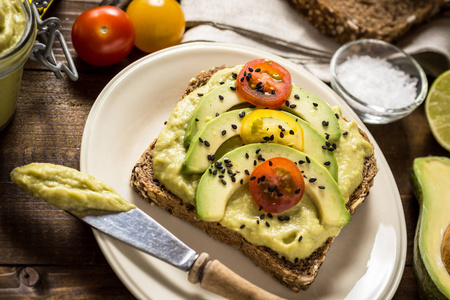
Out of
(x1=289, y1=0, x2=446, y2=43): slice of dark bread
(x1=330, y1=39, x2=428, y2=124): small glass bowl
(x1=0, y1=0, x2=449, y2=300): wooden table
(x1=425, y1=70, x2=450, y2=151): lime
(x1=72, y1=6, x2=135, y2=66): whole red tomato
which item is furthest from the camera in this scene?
(x1=289, y1=0, x2=446, y2=43): slice of dark bread

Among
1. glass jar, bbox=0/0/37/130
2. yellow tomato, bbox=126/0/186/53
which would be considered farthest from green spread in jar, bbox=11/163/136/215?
yellow tomato, bbox=126/0/186/53

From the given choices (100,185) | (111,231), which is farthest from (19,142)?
(111,231)

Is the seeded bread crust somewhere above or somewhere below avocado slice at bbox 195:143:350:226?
below

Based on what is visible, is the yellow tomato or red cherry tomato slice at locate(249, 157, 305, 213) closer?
red cherry tomato slice at locate(249, 157, 305, 213)

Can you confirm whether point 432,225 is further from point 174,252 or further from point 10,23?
point 10,23

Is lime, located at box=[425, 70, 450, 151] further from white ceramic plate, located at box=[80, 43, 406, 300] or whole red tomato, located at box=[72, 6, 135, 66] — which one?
whole red tomato, located at box=[72, 6, 135, 66]

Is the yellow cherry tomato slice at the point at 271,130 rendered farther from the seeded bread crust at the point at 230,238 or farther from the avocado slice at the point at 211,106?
the seeded bread crust at the point at 230,238

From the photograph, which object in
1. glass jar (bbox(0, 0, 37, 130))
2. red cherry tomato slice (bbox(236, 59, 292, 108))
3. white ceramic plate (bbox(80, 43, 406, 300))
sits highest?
glass jar (bbox(0, 0, 37, 130))

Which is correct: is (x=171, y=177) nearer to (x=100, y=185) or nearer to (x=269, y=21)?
(x=100, y=185)
